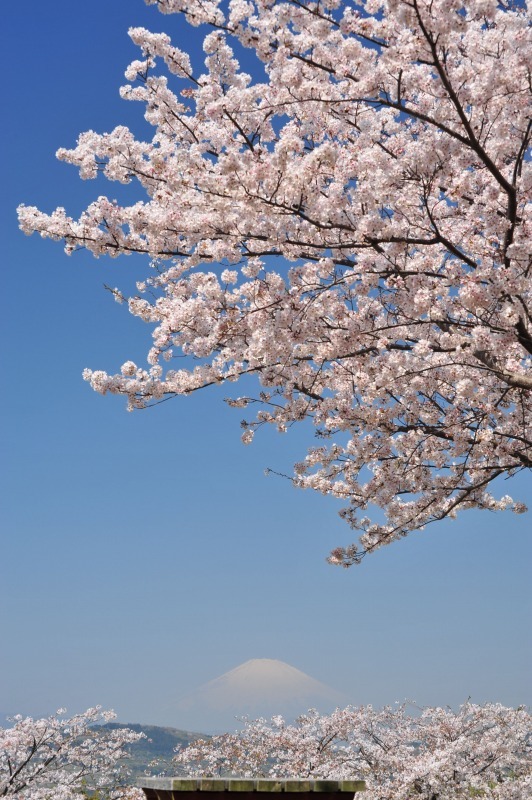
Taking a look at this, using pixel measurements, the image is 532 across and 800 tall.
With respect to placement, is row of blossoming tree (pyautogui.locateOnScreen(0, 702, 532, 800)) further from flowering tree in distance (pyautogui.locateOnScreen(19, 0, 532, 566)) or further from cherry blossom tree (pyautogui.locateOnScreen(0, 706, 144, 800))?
flowering tree in distance (pyautogui.locateOnScreen(19, 0, 532, 566))

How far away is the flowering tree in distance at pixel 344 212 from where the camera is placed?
310 inches

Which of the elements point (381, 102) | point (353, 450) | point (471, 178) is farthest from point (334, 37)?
point (353, 450)

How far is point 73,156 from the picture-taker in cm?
941

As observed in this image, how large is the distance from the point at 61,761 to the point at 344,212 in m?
14.4

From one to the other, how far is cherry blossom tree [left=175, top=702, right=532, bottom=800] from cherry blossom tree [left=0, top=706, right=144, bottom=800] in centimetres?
255

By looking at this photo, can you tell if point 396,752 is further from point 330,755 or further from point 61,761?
point 61,761

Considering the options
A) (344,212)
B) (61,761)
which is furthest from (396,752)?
(344,212)

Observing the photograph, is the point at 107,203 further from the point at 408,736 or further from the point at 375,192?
the point at 408,736

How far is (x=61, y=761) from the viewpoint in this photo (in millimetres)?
17094

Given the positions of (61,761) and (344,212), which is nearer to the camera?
(344,212)

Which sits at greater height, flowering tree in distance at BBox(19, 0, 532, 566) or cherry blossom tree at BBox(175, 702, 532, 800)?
flowering tree in distance at BBox(19, 0, 532, 566)

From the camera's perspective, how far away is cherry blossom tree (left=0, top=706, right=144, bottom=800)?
15.5m

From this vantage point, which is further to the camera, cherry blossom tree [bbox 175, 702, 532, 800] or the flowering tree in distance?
cherry blossom tree [bbox 175, 702, 532, 800]

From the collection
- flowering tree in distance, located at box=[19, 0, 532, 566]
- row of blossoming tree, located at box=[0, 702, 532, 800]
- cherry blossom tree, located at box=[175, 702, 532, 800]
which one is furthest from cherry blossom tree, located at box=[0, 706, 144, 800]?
flowering tree in distance, located at box=[19, 0, 532, 566]
